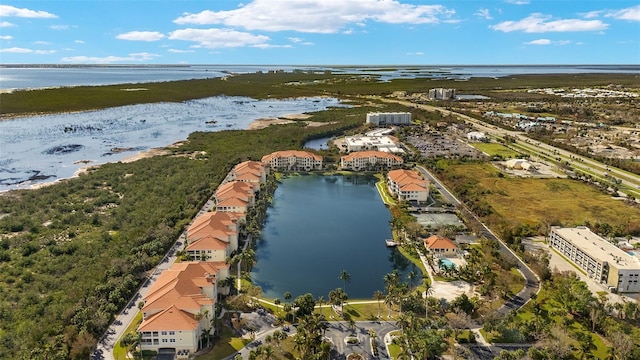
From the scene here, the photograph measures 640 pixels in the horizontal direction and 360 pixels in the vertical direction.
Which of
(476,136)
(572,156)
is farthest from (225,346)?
(476,136)

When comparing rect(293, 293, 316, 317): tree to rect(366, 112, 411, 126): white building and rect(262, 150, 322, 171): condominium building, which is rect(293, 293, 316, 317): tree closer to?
rect(262, 150, 322, 171): condominium building

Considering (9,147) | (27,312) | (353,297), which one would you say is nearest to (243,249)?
(353,297)

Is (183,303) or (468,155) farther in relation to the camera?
(468,155)

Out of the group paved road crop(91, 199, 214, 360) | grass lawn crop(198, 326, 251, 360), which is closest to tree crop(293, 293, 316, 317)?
grass lawn crop(198, 326, 251, 360)

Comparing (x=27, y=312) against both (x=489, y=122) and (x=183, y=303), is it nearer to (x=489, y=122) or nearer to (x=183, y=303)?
(x=183, y=303)

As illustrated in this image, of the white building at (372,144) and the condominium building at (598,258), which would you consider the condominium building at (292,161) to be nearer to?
the white building at (372,144)

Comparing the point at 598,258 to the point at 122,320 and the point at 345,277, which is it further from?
the point at 122,320
